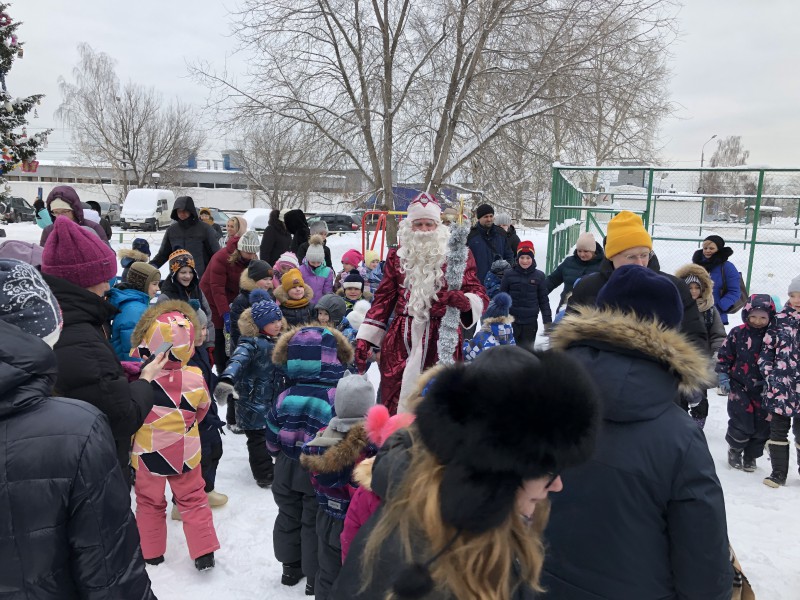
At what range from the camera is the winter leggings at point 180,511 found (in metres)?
3.24

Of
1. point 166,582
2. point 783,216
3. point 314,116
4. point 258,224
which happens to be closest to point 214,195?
point 258,224

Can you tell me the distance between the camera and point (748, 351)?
15.0ft

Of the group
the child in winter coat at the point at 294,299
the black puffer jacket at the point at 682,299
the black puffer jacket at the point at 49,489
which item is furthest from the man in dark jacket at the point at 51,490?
the child in winter coat at the point at 294,299

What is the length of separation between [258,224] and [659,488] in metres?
23.5

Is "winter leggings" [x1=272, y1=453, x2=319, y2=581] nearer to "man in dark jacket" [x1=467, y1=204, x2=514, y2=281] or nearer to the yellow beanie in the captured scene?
the yellow beanie

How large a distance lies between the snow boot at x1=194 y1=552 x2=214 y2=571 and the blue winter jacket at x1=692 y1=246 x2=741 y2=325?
18.6 ft

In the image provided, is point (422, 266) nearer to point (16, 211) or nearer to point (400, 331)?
point (400, 331)

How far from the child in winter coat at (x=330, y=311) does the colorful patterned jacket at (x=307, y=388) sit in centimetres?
172

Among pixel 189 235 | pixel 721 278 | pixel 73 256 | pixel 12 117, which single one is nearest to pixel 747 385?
pixel 721 278

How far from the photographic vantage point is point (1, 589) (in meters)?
1.44

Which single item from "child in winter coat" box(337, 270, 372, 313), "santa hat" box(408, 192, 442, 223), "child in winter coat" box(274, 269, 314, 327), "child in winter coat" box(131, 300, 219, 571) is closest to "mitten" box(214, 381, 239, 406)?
"child in winter coat" box(131, 300, 219, 571)

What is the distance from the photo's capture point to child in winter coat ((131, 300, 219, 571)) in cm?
318

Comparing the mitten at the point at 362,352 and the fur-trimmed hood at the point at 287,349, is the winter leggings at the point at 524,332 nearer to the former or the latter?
the mitten at the point at 362,352

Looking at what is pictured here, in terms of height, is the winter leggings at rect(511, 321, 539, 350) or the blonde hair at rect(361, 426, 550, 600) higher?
the blonde hair at rect(361, 426, 550, 600)
